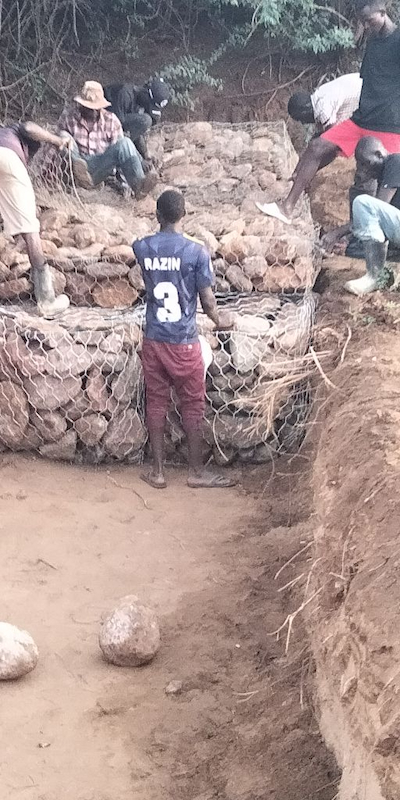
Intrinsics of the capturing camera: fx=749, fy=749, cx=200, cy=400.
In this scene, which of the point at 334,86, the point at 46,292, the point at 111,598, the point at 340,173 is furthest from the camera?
the point at 340,173

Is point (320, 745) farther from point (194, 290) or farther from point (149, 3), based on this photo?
point (149, 3)

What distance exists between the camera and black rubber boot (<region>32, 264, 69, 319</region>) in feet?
15.1

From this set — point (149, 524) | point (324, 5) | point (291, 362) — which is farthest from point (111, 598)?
point (324, 5)

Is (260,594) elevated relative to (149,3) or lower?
lower

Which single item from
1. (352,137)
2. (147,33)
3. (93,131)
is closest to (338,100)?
(352,137)

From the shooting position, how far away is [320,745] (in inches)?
102

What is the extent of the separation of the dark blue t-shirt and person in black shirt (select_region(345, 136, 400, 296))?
1.00m

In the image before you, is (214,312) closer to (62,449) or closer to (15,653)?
(62,449)

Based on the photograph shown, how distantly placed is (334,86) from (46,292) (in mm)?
3089

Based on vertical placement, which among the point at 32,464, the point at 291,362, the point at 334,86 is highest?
the point at 334,86

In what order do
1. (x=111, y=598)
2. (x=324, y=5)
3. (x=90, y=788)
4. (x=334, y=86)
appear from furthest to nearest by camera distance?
(x=324, y=5)
(x=334, y=86)
(x=111, y=598)
(x=90, y=788)

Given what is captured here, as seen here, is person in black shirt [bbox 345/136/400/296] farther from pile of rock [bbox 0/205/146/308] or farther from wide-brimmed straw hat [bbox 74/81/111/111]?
wide-brimmed straw hat [bbox 74/81/111/111]

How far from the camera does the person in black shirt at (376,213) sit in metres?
4.42

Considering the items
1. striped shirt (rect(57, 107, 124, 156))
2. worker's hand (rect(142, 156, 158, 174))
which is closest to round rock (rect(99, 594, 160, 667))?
striped shirt (rect(57, 107, 124, 156))
